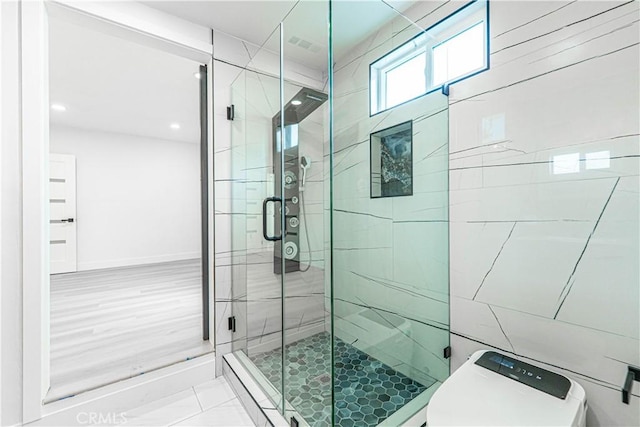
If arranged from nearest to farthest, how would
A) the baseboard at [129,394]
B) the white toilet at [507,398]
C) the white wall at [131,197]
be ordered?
the white toilet at [507,398] < the baseboard at [129,394] < the white wall at [131,197]

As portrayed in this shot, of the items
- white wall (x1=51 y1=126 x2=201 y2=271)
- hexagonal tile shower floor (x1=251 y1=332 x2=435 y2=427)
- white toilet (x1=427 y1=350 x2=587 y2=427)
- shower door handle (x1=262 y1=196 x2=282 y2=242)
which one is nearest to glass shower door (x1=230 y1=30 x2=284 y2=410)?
shower door handle (x1=262 y1=196 x2=282 y2=242)

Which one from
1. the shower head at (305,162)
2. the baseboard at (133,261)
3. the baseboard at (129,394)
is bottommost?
the baseboard at (129,394)

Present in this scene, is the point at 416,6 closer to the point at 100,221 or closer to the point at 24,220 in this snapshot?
the point at 24,220

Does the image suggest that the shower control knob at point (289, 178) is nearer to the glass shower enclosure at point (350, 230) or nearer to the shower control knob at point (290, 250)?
the glass shower enclosure at point (350, 230)

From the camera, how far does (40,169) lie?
1.43 metres

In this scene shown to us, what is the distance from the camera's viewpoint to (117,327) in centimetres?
256

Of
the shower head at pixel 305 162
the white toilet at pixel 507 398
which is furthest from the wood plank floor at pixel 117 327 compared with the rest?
the white toilet at pixel 507 398

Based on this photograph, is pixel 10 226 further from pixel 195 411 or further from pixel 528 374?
pixel 528 374

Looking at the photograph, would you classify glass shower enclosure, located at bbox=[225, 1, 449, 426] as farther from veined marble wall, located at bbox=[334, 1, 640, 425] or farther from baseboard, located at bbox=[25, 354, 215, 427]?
baseboard, located at bbox=[25, 354, 215, 427]

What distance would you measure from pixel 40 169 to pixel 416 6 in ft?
7.93

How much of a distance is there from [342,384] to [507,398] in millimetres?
681

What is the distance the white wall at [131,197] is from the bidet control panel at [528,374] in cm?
570

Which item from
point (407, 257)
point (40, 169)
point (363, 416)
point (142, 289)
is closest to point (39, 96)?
point (40, 169)

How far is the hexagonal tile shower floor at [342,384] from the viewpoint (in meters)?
1.31
